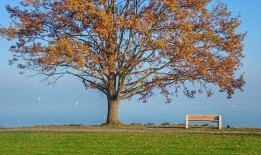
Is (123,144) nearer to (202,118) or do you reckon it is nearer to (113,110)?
(202,118)

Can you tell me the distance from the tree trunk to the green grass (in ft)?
26.2

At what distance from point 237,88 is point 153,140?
523 inches

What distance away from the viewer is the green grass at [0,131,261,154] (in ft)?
58.5

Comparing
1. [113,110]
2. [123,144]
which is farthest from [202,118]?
[123,144]

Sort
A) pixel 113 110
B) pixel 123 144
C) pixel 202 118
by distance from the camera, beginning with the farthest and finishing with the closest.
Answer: pixel 113 110 < pixel 202 118 < pixel 123 144

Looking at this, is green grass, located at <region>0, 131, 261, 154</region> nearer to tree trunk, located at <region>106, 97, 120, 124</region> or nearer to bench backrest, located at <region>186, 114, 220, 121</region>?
bench backrest, located at <region>186, 114, 220, 121</region>

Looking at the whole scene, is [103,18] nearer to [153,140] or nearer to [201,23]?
[201,23]

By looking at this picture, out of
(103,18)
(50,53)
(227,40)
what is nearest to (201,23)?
(227,40)

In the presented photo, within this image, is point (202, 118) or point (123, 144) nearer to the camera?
point (123, 144)

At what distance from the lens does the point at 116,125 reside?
3127cm

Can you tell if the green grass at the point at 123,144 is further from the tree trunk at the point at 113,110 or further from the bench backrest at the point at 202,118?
the tree trunk at the point at 113,110

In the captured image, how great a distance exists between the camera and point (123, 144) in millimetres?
19969

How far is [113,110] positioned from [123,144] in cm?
1310

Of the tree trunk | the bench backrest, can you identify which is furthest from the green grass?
the tree trunk
